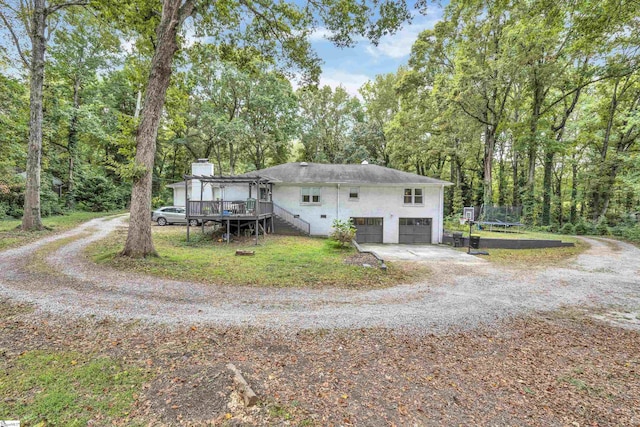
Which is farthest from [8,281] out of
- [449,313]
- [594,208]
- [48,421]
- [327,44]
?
[594,208]

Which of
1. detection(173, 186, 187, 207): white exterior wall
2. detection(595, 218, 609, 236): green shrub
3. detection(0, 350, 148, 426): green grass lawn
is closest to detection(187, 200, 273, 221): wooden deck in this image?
detection(0, 350, 148, 426): green grass lawn

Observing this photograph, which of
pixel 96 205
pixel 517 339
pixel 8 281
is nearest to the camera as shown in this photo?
pixel 517 339

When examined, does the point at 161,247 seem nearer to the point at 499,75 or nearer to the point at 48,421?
the point at 48,421

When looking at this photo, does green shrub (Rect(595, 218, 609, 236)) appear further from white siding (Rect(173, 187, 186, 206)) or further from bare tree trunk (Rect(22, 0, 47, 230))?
bare tree trunk (Rect(22, 0, 47, 230))

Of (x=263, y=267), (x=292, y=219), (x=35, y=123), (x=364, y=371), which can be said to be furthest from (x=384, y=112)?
(x=364, y=371)

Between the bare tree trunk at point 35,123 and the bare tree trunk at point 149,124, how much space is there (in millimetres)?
8572

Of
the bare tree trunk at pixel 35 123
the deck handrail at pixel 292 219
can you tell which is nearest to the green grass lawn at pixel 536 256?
the deck handrail at pixel 292 219

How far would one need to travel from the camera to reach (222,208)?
1471cm

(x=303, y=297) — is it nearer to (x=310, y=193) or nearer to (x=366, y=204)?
(x=310, y=193)

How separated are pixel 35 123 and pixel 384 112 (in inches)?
1185

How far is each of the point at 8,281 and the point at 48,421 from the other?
6479 mm

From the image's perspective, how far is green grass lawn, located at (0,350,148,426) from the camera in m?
2.77

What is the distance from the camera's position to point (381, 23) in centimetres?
958

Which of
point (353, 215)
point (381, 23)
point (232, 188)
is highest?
point (381, 23)
